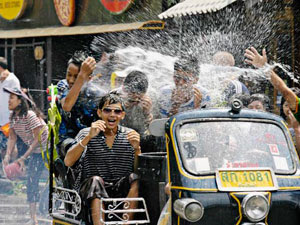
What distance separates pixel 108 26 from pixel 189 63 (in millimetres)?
8980

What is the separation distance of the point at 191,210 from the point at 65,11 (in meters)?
14.7

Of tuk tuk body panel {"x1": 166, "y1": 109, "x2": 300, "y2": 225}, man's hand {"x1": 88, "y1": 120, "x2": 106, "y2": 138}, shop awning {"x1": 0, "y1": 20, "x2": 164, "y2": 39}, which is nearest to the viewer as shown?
tuk tuk body panel {"x1": 166, "y1": 109, "x2": 300, "y2": 225}

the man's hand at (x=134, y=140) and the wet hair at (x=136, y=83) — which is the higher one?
the wet hair at (x=136, y=83)

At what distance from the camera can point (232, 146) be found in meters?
5.91

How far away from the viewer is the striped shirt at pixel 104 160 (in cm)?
674

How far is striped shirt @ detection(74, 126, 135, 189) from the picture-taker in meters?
6.74

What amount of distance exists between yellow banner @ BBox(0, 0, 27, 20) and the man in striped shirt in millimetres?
14963

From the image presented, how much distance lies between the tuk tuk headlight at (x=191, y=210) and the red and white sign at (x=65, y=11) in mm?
14225

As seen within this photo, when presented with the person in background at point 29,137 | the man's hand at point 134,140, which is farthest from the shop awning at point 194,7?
the man's hand at point 134,140

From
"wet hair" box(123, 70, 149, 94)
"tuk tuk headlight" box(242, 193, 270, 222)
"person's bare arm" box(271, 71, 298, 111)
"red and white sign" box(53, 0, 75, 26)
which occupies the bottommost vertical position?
"tuk tuk headlight" box(242, 193, 270, 222)

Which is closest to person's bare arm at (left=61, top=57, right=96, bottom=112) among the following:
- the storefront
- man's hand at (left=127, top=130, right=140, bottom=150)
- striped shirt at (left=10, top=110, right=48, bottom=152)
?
man's hand at (left=127, top=130, right=140, bottom=150)

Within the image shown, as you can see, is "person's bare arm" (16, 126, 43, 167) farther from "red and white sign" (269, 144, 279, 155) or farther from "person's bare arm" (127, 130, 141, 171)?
"red and white sign" (269, 144, 279, 155)

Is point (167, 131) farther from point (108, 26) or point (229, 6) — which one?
point (108, 26)

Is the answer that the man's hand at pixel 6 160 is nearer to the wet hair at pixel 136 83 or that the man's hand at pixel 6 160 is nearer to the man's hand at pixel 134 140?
the wet hair at pixel 136 83
